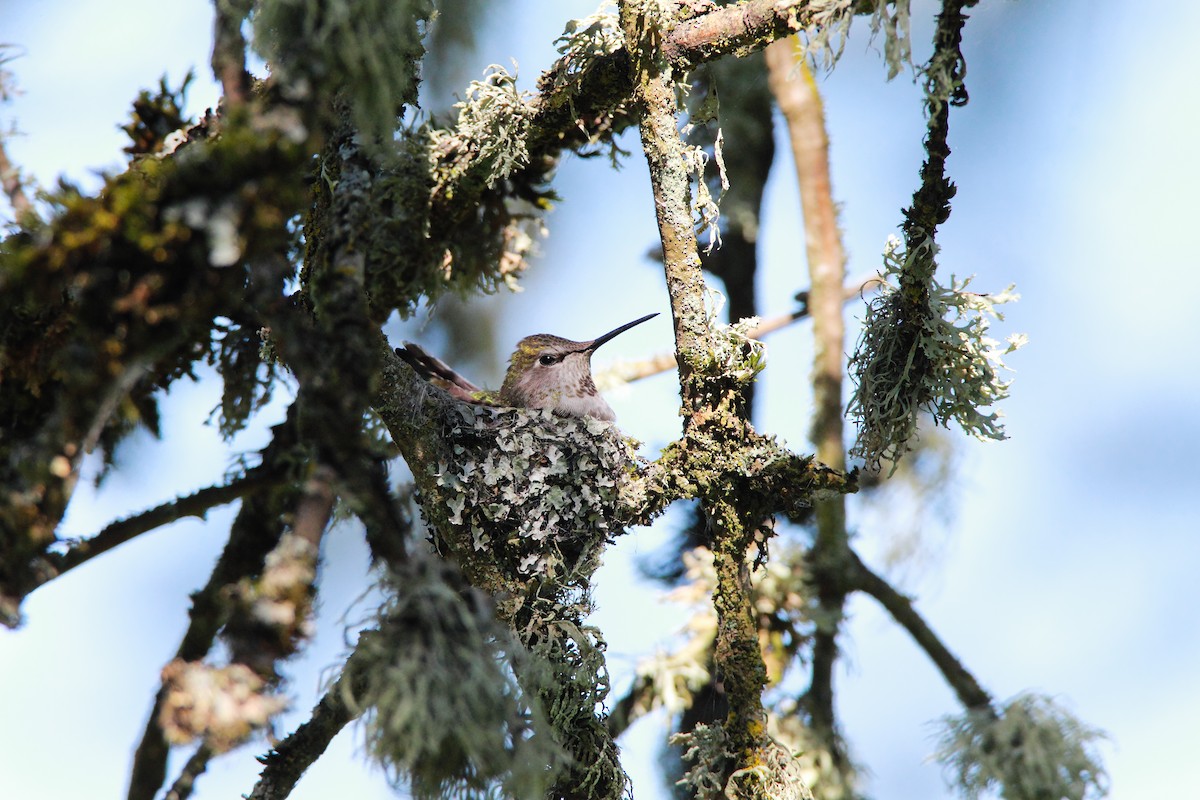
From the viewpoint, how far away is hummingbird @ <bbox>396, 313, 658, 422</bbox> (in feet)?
14.5

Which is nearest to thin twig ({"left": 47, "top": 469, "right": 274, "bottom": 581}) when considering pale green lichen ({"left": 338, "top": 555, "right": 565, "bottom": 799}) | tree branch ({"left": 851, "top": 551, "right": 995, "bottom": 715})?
pale green lichen ({"left": 338, "top": 555, "right": 565, "bottom": 799})

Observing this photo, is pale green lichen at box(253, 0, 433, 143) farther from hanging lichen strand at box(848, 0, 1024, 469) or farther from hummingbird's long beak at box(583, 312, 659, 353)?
hummingbird's long beak at box(583, 312, 659, 353)

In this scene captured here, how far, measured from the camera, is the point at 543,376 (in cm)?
468

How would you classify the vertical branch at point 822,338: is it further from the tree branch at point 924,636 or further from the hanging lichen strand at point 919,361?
the hanging lichen strand at point 919,361

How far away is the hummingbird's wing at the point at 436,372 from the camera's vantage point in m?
4.34

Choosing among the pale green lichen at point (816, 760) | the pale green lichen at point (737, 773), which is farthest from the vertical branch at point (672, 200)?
the pale green lichen at point (816, 760)

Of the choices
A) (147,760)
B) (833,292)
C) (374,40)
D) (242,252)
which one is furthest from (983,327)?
(147,760)

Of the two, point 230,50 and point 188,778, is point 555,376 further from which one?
point 230,50

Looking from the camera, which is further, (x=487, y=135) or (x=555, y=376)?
(x=555, y=376)

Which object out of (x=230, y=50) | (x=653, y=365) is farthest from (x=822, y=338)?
(x=230, y=50)

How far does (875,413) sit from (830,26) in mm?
1162

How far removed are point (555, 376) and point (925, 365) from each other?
6.92 ft

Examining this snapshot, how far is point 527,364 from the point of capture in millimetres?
4801

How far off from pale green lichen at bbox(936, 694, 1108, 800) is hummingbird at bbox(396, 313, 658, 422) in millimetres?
2005
